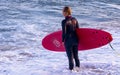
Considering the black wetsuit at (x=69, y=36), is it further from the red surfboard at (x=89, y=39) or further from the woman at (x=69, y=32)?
the red surfboard at (x=89, y=39)

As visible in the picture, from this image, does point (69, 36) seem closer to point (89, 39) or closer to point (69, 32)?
point (69, 32)

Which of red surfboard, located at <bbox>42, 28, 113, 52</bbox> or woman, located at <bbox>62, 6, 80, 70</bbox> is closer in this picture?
woman, located at <bbox>62, 6, 80, 70</bbox>

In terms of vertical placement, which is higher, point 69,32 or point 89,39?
point 69,32

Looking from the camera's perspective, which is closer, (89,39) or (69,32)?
(69,32)

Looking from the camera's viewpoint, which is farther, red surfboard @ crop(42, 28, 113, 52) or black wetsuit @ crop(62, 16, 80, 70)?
red surfboard @ crop(42, 28, 113, 52)

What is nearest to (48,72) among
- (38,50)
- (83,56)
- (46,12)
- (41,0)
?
(83,56)

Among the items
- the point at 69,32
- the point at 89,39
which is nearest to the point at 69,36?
the point at 69,32

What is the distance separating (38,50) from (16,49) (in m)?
0.75

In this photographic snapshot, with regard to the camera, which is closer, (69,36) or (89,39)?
(69,36)

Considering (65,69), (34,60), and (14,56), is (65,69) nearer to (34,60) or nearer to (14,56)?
(34,60)

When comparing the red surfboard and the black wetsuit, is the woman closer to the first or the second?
the black wetsuit

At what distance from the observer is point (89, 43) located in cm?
775

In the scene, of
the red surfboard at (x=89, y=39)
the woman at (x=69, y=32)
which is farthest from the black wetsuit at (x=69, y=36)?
the red surfboard at (x=89, y=39)

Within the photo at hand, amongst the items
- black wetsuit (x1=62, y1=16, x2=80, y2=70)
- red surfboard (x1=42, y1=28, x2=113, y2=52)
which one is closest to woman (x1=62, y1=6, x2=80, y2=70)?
black wetsuit (x1=62, y1=16, x2=80, y2=70)
